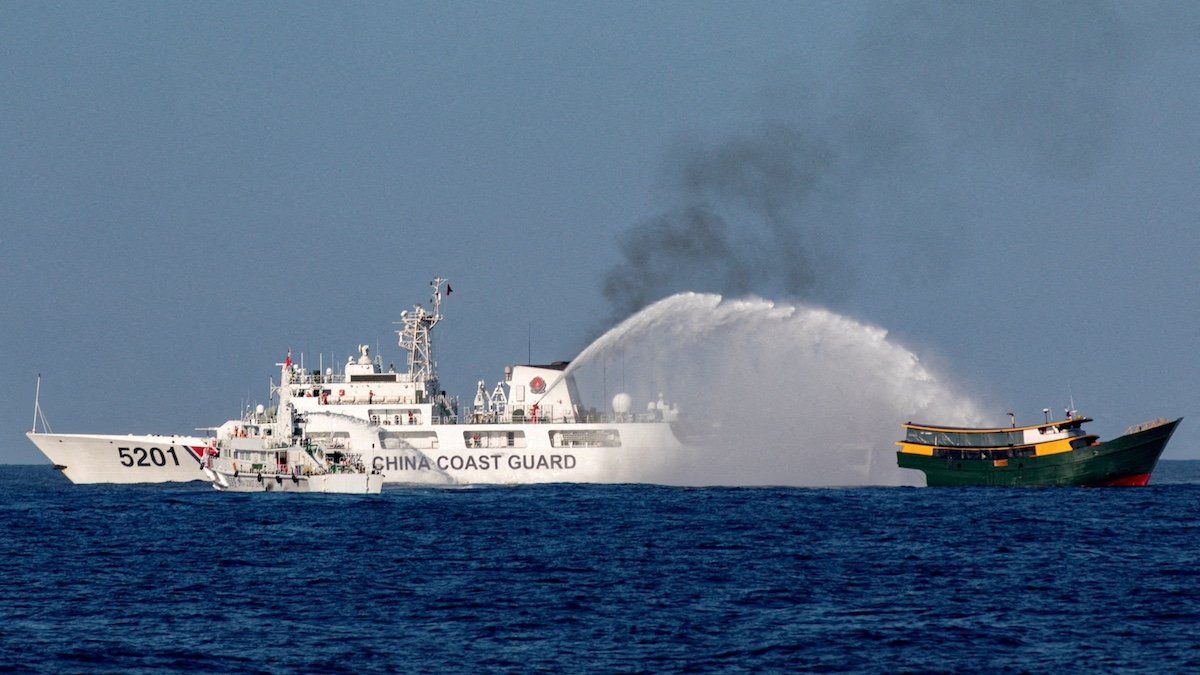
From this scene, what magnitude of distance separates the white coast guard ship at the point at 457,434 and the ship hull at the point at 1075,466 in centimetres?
1683

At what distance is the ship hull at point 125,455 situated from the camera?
271 ft

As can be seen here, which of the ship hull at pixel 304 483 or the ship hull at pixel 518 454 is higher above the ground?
the ship hull at pixel 518 454

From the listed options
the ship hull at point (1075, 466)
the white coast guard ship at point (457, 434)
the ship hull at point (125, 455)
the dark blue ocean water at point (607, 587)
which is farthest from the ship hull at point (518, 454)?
the ship hull at point (1075, 466)

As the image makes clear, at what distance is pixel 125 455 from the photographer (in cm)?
8319

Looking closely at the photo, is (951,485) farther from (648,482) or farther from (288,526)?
(288,526)

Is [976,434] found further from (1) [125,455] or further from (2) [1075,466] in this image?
(1) [125,455]

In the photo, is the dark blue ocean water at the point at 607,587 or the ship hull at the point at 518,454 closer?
the dark blue ocean water at the point at 607,587

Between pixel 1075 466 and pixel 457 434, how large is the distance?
117 ft

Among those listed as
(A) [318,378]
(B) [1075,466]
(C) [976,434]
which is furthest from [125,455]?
(B) [1075,466]

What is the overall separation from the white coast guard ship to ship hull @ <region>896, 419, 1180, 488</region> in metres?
16.8

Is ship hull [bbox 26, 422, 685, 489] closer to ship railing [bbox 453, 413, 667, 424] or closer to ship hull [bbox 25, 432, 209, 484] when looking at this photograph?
ship railing [bbox 453, 413, 667, 424]

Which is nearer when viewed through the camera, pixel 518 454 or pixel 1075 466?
pixel 1075 466

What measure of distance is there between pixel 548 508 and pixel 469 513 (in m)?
4.25

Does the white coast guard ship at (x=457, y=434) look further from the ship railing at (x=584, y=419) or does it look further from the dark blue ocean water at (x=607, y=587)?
the dark blue ocean water at (x=607, y=587)
